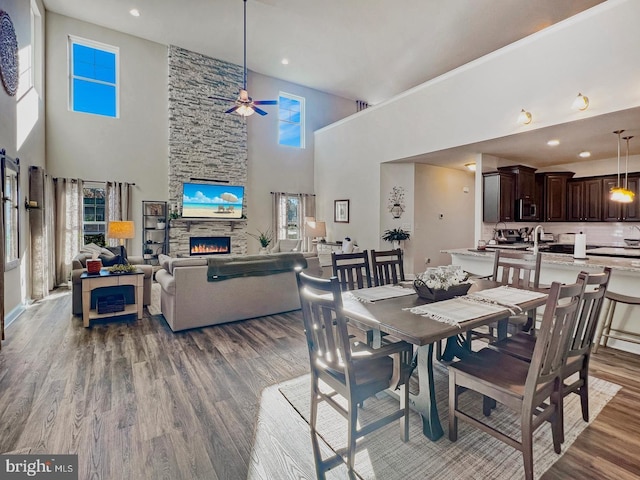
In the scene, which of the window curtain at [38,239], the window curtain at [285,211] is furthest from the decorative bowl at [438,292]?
the window curtain at [285,211]

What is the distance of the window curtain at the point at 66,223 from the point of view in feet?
20.8

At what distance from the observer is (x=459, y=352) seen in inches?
108

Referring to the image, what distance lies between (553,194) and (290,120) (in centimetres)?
672

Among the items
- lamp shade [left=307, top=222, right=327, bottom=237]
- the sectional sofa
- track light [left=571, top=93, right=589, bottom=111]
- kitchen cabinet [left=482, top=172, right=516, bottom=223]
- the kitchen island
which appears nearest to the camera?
the kitchen island

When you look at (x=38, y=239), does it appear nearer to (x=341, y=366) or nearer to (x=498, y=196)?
(x=341, y=366)

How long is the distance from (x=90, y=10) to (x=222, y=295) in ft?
20.8

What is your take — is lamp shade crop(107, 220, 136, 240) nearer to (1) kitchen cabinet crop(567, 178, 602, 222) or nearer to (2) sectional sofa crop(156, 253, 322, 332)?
(2) sectional sofa crop(156, 253, 322, 332)

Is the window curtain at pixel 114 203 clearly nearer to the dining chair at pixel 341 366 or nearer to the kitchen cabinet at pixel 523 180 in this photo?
the dining chair at pixel 341 366

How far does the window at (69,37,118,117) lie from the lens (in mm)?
6641

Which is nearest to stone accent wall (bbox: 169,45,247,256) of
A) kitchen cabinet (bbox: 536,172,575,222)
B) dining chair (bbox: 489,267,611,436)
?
kitchen cabinet (bbox: 536,172,575,222)

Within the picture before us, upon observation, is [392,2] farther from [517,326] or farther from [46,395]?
[46,395]

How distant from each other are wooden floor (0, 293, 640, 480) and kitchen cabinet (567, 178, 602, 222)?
12.6ft

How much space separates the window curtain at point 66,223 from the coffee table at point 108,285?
2.91m

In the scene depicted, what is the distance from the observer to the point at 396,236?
23.2ft
